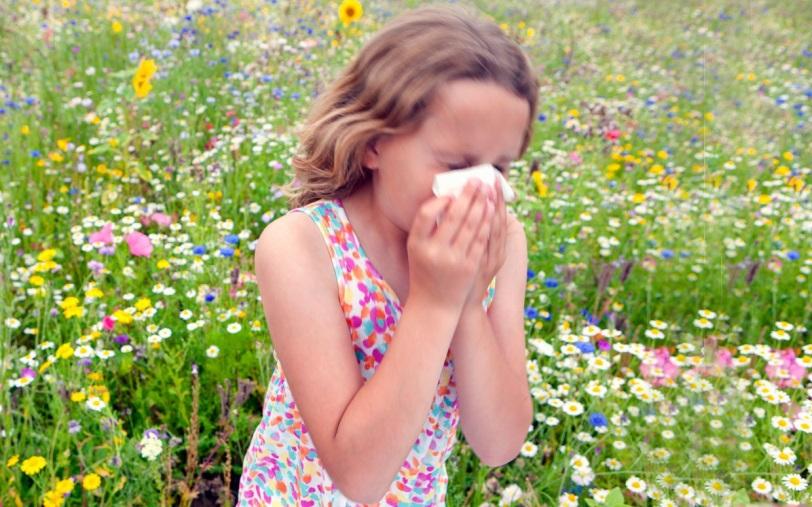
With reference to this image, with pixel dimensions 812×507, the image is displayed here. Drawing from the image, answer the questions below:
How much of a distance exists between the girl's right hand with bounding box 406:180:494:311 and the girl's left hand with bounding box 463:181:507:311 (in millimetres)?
28

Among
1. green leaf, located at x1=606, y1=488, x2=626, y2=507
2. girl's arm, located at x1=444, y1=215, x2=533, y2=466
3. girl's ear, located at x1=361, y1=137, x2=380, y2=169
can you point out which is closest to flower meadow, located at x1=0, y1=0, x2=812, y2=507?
green leaf, located at x1=606, y1=488, x2=626, y2=507

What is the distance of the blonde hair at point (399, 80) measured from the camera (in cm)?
106

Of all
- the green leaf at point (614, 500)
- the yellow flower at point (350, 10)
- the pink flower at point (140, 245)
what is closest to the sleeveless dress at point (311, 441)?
the green leaf at point (614, 500)

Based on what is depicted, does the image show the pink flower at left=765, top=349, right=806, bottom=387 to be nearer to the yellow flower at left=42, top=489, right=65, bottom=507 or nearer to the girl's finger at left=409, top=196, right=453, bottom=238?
the girl's finger at left=409, top=196, right=453, bottom=238

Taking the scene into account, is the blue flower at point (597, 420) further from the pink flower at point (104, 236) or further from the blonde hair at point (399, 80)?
the pink flower at point (104, 236)

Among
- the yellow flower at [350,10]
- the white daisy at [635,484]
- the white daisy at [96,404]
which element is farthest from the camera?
the yellow flower at [350,10]

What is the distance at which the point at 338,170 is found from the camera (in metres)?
1.18

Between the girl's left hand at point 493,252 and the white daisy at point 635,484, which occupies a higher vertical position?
the girl's left hand at point 493,252

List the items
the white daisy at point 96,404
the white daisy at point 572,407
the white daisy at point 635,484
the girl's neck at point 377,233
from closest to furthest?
the girl's neck at point 377,233, the white daisy at point 96,404, the white daisy at point 635,484, the white daisy at point 572,407

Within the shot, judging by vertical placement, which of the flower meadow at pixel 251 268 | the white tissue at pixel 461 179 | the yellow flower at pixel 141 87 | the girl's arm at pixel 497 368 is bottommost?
the flower meadow at pixel 251 268

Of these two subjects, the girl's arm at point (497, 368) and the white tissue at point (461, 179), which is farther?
the girl's arm at point (497, 368)

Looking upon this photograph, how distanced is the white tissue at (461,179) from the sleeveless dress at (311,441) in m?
0.21

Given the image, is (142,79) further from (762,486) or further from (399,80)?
(762,486)

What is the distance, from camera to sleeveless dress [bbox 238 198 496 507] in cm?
117
